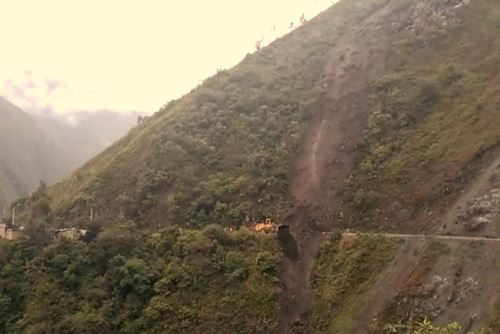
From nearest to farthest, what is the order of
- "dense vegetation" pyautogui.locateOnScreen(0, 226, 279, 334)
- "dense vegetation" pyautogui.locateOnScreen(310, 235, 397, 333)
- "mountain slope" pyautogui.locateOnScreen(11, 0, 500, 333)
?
"dense vegetation" pyautogui.locateOnScreen(310, 235, 397, 333), "mountain slope" pyautogui.locateOnScreen(11, 0, 500, 333), "dense vegetation" pyautogui.locateOnScreen(0, 226, 279, 334)

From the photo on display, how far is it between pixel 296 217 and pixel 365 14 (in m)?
28.2

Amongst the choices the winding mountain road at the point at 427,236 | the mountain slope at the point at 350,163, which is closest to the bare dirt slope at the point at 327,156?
the mountain slope at the point at 350,163

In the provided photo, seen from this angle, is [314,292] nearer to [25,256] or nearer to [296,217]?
[296,217]

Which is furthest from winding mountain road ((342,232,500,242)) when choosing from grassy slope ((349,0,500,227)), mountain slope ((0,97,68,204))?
mountain slope ((0,97,68,204))

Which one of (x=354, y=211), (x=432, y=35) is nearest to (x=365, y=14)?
(x=432, y=35)

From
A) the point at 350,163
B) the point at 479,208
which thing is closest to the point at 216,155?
the point at 350,163

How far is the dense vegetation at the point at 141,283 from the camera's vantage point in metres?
28.3

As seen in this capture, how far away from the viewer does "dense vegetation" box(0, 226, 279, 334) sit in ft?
92.8

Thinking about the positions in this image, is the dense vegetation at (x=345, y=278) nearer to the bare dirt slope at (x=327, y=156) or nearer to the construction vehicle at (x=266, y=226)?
the bare dirt slope at (x=327, y=156)

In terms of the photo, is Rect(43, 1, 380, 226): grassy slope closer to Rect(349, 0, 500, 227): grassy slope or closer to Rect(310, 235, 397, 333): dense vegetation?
Rect(349, 0, 500, 227): grassy slope

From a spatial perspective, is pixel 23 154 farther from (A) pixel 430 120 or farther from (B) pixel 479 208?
(B) pixel 479 208

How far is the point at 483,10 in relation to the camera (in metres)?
44.0

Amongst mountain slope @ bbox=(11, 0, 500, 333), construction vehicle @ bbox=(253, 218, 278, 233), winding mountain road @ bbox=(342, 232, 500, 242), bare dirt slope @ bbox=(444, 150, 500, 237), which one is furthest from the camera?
construction vehicle @ bbox=(253, 218, 278, 233)

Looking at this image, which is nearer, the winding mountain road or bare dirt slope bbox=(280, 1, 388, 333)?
the winding mountain road
